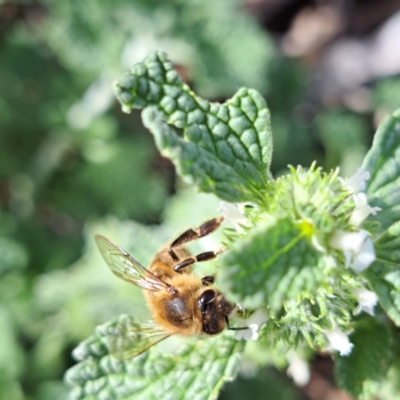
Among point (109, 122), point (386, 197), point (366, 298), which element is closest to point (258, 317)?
point (366, 298)

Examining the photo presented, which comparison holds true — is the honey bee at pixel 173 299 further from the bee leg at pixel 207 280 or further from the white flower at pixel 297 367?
the white flower at pixel 297 367

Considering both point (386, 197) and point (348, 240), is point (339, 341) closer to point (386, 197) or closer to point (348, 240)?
point (348, 240)

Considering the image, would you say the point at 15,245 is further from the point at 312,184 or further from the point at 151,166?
the point at 312,184

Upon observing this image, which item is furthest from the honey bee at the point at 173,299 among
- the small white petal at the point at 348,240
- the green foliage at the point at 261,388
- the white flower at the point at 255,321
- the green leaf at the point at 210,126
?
the green foliage at the point at 261,388

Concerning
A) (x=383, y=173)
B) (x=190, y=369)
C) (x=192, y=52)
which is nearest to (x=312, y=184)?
(x=383, y=173)

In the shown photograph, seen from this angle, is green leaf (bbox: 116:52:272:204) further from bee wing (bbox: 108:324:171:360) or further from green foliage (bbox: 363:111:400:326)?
bee wing (bbox: 108:324:171:360)

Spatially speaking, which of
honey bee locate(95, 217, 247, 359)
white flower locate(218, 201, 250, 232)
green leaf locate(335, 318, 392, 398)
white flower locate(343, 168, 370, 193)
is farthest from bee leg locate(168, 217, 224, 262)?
green leaf locate(335, 318, 392, 398)
